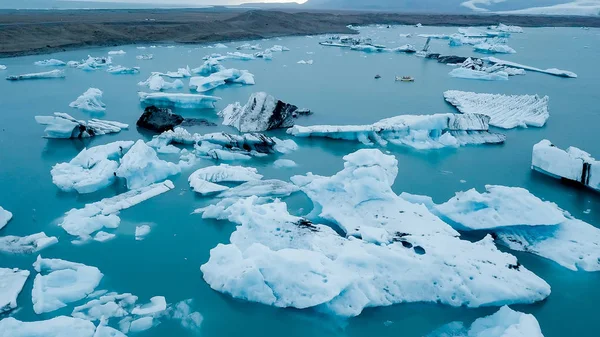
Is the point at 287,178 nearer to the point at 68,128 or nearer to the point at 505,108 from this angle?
the point at 68,128

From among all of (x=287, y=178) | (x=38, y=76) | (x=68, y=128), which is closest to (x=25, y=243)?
(x=287, y=178)

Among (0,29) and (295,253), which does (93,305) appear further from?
(0,29)

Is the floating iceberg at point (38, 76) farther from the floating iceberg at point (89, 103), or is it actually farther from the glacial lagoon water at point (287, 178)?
the floating iceberg at point (89, 103)

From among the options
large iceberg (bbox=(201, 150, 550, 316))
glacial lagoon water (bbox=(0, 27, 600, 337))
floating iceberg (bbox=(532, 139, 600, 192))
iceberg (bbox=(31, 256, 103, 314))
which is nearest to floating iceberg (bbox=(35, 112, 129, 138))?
glacial lagoon water (bbox=(0, 27, 600, 337))

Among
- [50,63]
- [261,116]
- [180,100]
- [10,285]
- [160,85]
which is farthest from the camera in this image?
[50,63]

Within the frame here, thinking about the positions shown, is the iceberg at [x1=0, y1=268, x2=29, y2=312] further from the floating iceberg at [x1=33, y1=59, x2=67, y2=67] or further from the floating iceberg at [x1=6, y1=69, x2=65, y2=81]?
the floating iceberg at [x1=33, y1=59, x2=67, y2=67]

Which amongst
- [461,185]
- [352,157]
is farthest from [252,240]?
[461,185]
